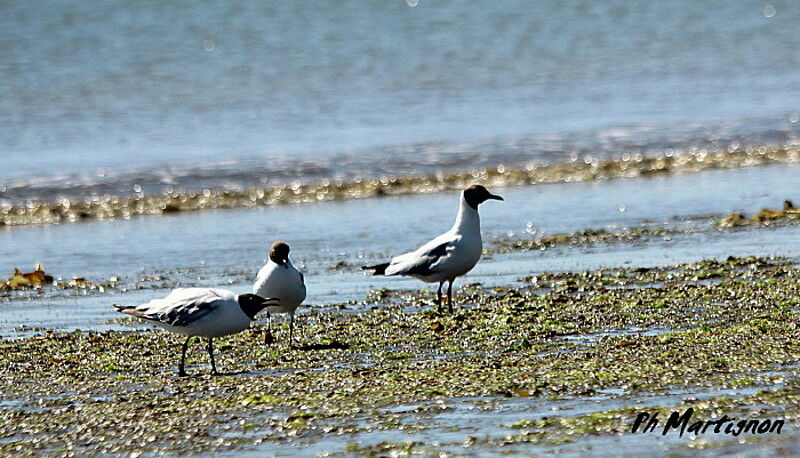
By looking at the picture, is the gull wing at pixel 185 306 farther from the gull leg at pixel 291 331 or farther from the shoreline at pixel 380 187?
the shoreline at pixel 380 187

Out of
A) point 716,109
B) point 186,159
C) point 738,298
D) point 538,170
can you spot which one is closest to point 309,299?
point 738,298

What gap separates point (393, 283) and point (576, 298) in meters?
2.54

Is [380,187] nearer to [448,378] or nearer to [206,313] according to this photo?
[206,313]

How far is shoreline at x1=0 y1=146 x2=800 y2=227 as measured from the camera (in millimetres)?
19625

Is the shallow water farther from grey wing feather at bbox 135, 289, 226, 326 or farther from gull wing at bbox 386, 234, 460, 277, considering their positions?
grey wing feather at bbox 135, 289, 226, 326

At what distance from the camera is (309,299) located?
12133mm

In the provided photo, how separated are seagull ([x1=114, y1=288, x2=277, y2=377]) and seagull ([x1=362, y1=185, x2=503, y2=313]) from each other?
2430 mm

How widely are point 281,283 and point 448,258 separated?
78.2 inches

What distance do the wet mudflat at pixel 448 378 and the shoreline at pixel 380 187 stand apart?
28.3 ft

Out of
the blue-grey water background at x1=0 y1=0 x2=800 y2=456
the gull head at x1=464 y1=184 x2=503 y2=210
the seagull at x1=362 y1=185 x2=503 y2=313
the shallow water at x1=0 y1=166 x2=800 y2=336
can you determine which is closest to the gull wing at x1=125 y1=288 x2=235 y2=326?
the blue-grey water background at x1=0 y1=0 x2=800 y2=456

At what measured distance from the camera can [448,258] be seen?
11.6 m

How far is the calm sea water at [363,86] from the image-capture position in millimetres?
23516

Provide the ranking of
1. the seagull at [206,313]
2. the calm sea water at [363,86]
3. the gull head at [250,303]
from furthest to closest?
the calm sea water at [363,86] → the gull head at [250,303] → the seagull at [206,313]

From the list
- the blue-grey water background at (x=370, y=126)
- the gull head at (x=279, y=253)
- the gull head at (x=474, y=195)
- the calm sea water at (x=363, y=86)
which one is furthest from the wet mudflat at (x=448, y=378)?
the calm sea water at (x=363, y=86)
